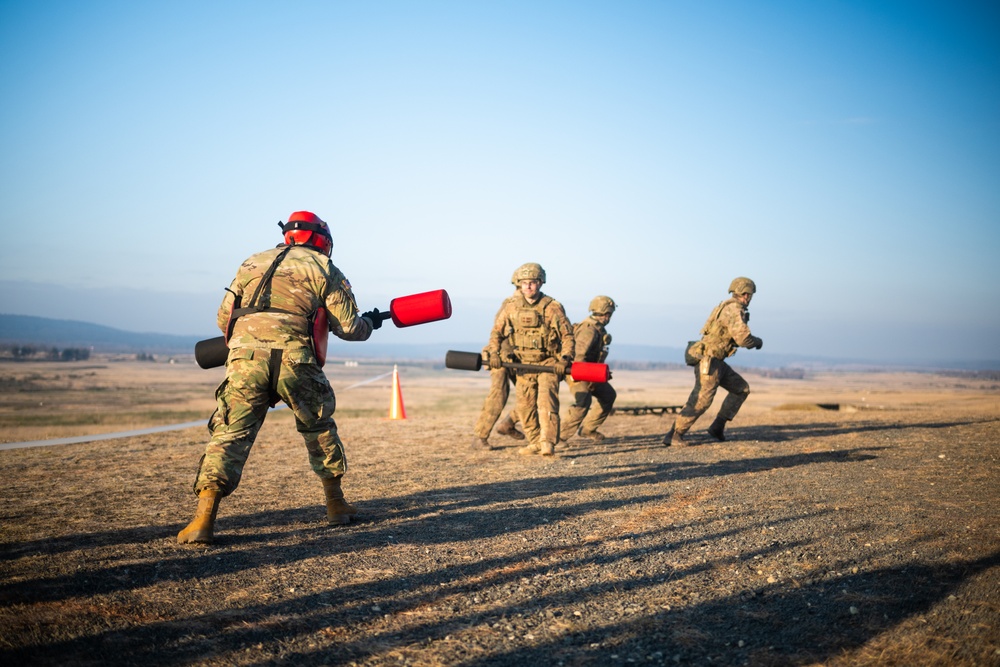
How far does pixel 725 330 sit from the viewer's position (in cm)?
1118

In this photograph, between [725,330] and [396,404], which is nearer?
[725,330]

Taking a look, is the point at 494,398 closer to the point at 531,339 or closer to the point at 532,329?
the point at 531,339

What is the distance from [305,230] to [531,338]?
5122 mm

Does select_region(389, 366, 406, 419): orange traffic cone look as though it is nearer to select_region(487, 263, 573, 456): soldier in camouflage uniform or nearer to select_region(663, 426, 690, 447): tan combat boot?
select_region(487, 263, 573, 456): soldier in camouflage uniform

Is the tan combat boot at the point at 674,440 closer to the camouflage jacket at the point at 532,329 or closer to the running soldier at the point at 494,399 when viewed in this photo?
the camouflage jacket at the point at 532,329

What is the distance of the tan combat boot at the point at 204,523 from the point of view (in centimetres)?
507

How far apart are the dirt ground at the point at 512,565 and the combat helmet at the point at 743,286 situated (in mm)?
3061

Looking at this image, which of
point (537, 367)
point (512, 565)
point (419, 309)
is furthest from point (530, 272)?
point (512, 565)

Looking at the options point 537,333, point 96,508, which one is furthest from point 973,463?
point 96,508

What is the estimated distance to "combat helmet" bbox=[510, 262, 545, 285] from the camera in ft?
34.0

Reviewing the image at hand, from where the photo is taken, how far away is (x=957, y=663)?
3.10m

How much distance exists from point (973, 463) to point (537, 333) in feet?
20.0

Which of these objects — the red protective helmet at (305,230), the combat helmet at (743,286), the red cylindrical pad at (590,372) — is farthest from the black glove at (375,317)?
the combat helmet at (743,286)

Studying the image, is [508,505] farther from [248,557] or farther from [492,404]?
[492,404]
